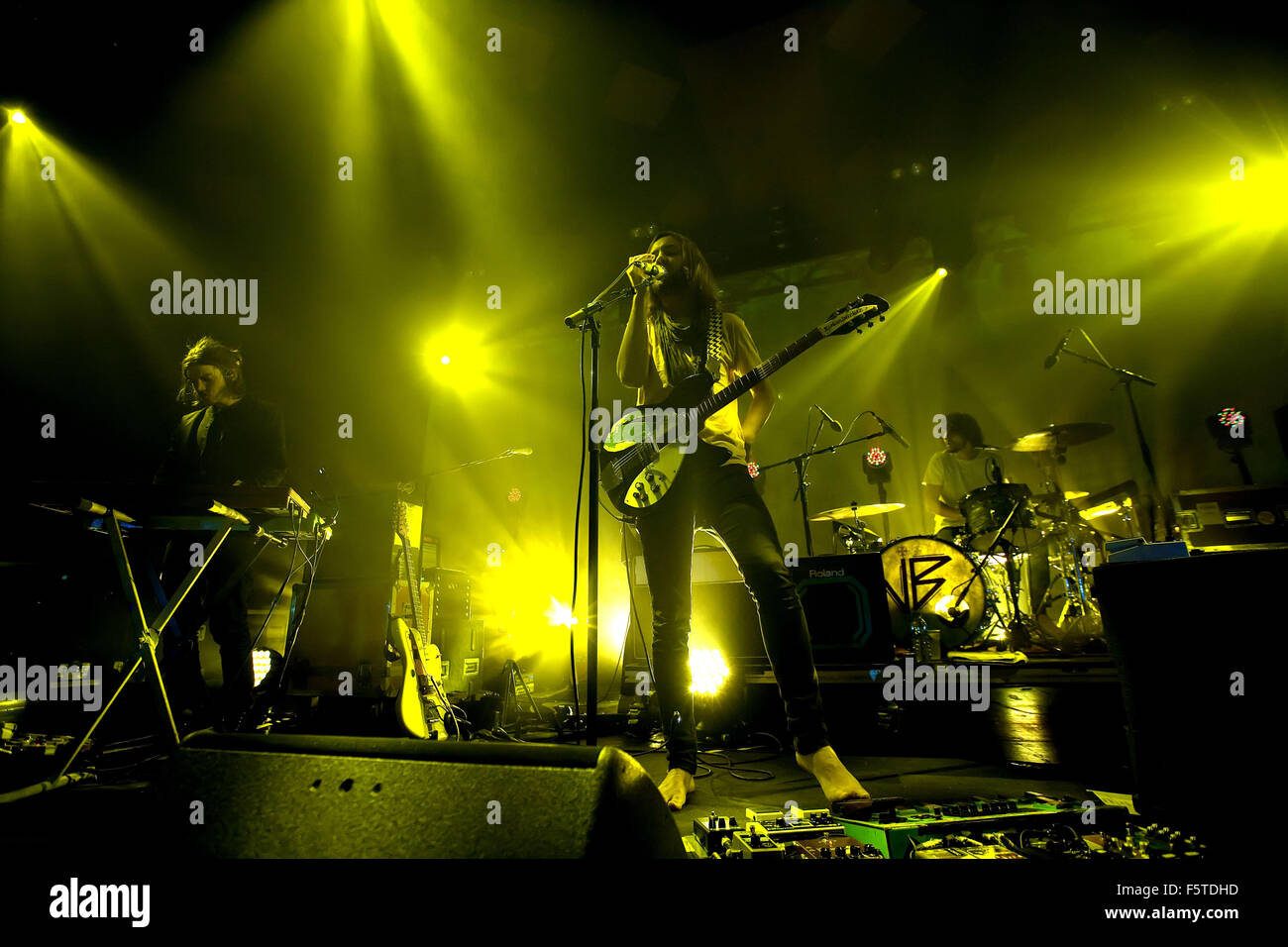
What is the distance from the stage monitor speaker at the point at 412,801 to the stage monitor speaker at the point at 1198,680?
4.17ft

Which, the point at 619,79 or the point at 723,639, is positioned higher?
the point at 619,79

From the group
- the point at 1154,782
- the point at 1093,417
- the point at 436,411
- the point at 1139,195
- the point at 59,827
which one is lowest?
the point at 59,827

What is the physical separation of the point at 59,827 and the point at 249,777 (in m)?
1.59

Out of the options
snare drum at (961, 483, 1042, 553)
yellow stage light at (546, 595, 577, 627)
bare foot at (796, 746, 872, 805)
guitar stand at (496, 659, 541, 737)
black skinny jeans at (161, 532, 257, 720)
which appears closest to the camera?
bare foot at (796, 746, 872, 805)

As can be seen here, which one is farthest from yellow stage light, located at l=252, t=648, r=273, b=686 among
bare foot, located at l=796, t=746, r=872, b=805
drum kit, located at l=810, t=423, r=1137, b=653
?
drum kit, located at l=810, t=423, r=1137, b=653

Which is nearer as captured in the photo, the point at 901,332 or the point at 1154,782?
the point at 1154,782

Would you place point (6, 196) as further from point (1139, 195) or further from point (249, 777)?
point (1139, 195)

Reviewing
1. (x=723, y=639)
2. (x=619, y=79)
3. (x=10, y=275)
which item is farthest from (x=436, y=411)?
(x=723, y=639)

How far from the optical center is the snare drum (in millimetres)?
4434

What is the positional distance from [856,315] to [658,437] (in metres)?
1.17

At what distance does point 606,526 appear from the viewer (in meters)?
8.23

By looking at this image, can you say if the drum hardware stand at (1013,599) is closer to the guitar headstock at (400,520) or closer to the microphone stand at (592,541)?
the microphone stand at (592,541)

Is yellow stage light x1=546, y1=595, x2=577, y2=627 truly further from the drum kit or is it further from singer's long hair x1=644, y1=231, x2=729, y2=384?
singer's long hair x1=644, y1=231, x2=729, y2=384

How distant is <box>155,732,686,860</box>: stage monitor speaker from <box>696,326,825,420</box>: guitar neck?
1.73 meters
